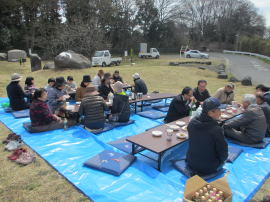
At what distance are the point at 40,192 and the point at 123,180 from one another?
1408mm

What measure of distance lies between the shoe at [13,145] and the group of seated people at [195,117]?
77cm

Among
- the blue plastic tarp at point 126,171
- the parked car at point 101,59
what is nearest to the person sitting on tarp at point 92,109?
the blue plastic tarp at point 126,171

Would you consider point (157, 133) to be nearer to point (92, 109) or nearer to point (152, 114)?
point (92, 109)

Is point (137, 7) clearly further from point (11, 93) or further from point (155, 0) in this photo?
point (11, 93)

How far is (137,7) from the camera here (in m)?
42.6

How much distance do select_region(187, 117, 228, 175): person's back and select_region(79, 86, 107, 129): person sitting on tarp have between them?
2.79 metres

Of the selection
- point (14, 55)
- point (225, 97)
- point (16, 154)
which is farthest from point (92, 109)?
point (14, 55)

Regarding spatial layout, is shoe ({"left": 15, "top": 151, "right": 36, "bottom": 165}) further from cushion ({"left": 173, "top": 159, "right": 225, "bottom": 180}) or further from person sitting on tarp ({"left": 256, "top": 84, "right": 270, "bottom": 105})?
person sitting on tarp ({"left": 256, "top": 84, "right": 270, "bottom": 105})

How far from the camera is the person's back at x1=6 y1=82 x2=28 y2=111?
7.09m

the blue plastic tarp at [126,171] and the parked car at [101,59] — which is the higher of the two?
the parked car at [101,59]

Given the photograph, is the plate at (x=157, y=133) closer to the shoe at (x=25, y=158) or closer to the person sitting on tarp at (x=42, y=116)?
the shoe at (x=25, y=158)

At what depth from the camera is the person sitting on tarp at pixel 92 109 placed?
5.60 m

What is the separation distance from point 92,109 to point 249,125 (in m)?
3.85

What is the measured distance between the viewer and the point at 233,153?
476cm
